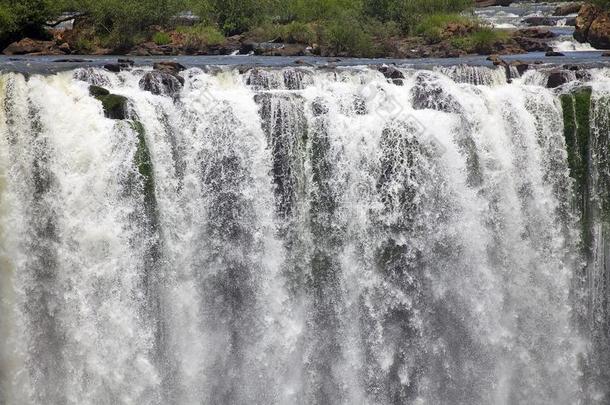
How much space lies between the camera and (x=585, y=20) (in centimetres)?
3164

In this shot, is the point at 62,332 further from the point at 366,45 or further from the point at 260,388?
the point at 366,45

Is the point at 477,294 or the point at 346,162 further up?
the point at 346,162

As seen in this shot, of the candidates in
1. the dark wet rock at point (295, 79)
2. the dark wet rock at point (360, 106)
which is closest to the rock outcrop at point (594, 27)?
the dark wet rock at point (295, 79)

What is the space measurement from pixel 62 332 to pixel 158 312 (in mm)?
1719

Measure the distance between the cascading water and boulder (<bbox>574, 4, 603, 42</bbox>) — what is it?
14141 mm

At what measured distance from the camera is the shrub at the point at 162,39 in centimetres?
3133

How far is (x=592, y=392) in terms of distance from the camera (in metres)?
17.8

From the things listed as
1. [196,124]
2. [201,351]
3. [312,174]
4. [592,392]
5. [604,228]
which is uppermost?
[196,124]

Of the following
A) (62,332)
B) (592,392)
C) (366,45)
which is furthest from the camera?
(366,45)

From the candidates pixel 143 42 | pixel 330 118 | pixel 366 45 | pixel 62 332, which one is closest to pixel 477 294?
pixel 330 118

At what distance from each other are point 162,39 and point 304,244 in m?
17.0

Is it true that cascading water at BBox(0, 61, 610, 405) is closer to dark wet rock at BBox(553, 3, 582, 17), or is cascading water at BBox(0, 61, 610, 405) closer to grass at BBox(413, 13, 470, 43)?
grass at BBox(413, 13, 470, 43)

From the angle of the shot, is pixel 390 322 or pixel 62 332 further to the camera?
pixel 390 322

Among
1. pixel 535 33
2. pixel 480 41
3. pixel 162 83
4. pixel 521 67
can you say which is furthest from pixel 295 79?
pixel 535 33
